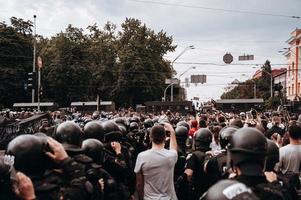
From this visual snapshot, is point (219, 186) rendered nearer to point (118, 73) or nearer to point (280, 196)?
point (280, 196)

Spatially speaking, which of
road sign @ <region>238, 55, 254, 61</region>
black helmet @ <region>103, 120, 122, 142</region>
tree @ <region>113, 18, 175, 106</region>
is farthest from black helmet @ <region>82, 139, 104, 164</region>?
tree @ <region>113, 18, 175, 106</region>

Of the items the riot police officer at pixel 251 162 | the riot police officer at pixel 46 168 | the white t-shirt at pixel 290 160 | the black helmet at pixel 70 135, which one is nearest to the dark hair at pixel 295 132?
the white t-shirt at pixel 290 160

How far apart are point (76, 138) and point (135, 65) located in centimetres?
5879

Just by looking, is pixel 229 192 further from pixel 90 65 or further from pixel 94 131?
pixel 90 65

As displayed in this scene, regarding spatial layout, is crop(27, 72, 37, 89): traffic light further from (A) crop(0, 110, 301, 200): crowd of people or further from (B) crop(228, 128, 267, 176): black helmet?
(B) crop(228, 128, 267, 176): black helmet

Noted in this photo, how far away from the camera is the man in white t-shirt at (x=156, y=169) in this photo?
5738 millimetres

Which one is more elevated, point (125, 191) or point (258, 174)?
point (258, 174)

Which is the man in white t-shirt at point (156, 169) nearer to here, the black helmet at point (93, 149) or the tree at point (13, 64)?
the black helmet at point (93, 149)

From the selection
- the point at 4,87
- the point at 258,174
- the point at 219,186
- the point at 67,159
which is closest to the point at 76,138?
the point at 67,159

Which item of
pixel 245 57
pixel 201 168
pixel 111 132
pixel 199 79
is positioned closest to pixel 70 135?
pixel 111 132

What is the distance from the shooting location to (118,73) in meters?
65.2

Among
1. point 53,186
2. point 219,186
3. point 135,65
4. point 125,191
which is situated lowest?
point 125,191

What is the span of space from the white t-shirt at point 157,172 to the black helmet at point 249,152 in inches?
90.3

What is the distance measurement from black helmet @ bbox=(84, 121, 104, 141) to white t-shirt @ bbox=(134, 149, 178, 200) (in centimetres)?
62
